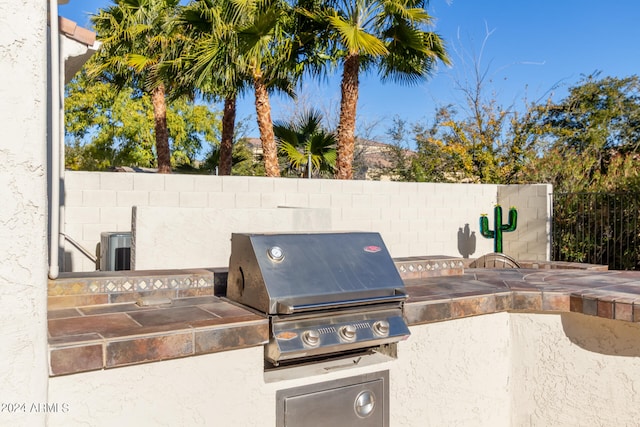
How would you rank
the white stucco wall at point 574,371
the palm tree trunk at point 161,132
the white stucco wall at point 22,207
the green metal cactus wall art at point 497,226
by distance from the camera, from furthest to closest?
the palm tree trunk at point 161,132, the green metal cactus wall art at point 497,226, the white stucco wall at point 574,371, the white stucco wall at point 22,207

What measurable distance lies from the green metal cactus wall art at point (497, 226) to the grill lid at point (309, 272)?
6.82 meters

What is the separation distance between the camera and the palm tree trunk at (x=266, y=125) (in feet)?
30.1

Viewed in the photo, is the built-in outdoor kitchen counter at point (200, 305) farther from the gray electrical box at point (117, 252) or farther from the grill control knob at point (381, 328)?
the gray electrical box at point (117, 252)

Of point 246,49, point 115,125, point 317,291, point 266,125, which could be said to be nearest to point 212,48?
point 246,49

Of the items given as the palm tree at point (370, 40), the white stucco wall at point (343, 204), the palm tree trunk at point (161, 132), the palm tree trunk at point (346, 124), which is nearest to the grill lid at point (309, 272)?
the white stucco wall at point (343, 204)

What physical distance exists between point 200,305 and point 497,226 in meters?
7.47

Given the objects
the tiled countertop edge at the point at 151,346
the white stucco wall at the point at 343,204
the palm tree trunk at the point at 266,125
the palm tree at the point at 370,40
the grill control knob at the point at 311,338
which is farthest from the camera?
the palm tree trunk at the point at 266,125

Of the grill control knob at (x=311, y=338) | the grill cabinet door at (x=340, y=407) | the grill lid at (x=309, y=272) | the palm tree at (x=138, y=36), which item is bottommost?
the grill cabinet door at (x=340, y=407)

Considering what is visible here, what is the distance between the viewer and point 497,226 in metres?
8.91

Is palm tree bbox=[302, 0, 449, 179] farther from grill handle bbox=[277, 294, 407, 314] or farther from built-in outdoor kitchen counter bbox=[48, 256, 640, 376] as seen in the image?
grill handle bbox=[277, 294, 407, 314]

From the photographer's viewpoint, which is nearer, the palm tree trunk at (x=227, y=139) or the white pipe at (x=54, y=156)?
the white pipe at (x=54, y=156)

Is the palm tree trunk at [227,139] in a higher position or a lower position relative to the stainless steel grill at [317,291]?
higher

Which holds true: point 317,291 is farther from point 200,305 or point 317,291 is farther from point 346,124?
point 346,124

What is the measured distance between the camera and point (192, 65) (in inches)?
355
